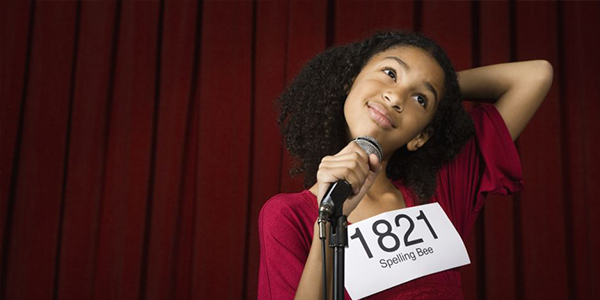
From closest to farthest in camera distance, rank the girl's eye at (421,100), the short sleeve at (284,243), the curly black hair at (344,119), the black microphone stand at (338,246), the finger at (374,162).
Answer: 1. the black microphone stand at (338,246)
2. the finger at (374,162)
3. the short sleeve at (284,243)
4. the girl's eye at (421,100)
5. the curly black hair at (344,119)

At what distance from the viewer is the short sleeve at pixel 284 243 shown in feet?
3.25

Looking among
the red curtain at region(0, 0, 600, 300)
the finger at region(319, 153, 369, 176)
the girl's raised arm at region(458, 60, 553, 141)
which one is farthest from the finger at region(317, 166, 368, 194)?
the red curtain at region(0, 0, 600, 300)

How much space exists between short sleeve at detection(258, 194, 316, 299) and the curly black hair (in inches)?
7.2

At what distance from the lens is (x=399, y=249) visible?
110cm

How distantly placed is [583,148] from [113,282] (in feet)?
6.40

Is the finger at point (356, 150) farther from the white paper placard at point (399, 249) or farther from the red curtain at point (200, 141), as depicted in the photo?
the red curtain at point (200, 141)

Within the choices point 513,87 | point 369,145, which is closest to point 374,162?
point 369,145

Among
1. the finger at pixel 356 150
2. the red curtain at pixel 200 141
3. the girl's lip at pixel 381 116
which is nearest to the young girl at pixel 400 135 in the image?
the girl's lip at pixel 381 116

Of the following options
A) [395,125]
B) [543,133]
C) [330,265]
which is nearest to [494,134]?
[395,125]

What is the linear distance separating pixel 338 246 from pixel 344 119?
575 millimetres

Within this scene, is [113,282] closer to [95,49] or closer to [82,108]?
[82,108]

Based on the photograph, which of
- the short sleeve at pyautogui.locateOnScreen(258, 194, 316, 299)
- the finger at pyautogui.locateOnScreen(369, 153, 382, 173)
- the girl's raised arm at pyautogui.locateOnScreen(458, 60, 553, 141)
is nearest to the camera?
the finger at pyautogui.locateOnScreen(369, 153, 382, 173)

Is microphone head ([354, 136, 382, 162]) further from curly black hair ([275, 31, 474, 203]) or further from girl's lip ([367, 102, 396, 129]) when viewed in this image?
curly black hair ([275, 31, 474, 203])

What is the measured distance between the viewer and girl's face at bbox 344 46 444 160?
3.41 ft
